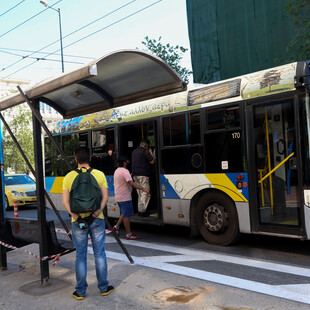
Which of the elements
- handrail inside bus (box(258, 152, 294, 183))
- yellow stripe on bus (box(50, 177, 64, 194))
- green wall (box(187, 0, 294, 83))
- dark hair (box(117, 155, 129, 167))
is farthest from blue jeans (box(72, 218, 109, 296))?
green wall (box(187, 0, 294, 83))

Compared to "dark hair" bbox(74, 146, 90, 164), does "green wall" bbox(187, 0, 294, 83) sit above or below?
above

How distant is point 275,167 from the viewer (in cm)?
653

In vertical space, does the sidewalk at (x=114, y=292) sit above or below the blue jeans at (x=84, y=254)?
below

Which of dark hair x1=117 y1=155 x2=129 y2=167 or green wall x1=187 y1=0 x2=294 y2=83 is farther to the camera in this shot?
green wall x1=187 y1=0 x2=294 y2=83

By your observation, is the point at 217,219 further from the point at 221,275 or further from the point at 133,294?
the point at 133,294

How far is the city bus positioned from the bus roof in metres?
1.51

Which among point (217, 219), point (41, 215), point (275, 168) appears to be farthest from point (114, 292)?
point (275, 168)

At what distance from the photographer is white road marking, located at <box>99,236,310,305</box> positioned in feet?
14.7

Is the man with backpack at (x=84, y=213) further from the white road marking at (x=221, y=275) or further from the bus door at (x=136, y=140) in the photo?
the bus door at (x=136, y=140)

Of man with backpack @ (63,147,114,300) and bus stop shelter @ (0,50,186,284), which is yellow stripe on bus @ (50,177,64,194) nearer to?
bus stop shelter @ (0,50,186,284)

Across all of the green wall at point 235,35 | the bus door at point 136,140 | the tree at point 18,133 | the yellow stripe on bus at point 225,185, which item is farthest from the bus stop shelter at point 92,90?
the tree at point 18,133

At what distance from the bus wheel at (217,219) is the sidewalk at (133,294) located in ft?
6.42

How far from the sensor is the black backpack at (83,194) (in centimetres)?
440

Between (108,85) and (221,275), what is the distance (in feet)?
10.9
